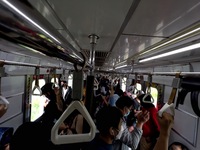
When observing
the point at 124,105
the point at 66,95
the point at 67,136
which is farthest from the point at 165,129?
the point at 66,95

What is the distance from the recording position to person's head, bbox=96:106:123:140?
6.34 feet

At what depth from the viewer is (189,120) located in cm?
357

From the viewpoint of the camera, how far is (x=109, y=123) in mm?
1974

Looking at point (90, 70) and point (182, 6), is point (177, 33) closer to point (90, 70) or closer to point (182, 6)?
point (182, 6)

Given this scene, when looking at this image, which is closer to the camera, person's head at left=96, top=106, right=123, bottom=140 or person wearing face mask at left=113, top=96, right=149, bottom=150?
person's head at left=96, top=106, right=123, bottom=140

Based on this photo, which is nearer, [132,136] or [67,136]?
[67,136]

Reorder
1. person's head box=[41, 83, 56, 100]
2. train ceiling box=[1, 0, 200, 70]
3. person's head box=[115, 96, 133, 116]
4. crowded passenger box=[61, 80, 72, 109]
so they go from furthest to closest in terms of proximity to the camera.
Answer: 1. person's head box=[41, 83, 56, 100]
2. crowded passenger box=[61, 80, 72, 109]
3. person's head box=[115, 96, 133, 116]
4. train ceiling box=[1, 0, 200, 70]

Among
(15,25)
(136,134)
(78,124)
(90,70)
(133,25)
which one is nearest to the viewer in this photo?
(15,25)

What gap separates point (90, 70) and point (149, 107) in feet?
8.16

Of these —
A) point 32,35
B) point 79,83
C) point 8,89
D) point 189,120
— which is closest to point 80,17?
point 79,83

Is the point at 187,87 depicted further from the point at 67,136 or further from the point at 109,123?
the point at 109,123

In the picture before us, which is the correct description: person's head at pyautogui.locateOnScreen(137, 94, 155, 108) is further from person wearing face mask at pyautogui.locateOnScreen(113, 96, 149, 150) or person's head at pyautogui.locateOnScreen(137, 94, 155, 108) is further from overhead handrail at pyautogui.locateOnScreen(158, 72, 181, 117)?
overhead handrail at pyautogui.locateOnScreen(158, 72, 181, 117)

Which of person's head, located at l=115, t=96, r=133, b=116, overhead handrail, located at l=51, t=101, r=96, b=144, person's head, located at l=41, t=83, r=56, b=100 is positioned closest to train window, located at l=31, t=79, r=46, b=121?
person's head, located at l=41, t=83, r=56, b=100

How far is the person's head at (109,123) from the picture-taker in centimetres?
193
